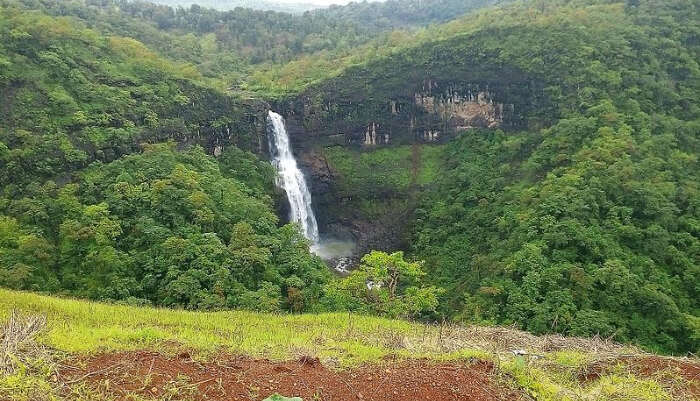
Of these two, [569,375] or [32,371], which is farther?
[569,375]

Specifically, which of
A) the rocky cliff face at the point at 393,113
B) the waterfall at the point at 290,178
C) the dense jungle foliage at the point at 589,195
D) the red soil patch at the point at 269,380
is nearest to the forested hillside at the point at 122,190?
the waterfall at the point at 290,178

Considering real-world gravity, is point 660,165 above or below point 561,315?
above

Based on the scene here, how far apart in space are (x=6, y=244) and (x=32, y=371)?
1554 cm

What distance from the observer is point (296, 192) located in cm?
3497

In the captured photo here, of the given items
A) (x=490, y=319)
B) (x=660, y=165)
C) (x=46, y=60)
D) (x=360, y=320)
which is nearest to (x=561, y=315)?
(x=490, y=319)

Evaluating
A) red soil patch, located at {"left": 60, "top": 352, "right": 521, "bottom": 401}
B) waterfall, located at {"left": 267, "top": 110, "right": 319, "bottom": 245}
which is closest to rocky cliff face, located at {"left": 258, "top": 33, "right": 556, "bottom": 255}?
waterfall, located at {"left": 267, "top": 110, "right": 319, "bottom": 245}

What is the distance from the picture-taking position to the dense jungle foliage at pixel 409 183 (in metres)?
19.2

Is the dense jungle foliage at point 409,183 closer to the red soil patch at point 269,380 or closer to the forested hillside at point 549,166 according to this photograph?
the forested hillside at point 549,166

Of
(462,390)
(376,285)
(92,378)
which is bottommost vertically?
(376,285)

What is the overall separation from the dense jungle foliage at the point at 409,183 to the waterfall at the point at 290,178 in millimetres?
1500

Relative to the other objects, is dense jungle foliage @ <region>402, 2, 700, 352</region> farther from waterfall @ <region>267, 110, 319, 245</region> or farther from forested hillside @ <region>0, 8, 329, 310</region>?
forested hillside @ <region>0, 8, 329, 310</region>

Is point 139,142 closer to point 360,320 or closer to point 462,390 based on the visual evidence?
point 360,320

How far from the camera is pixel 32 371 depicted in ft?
20.2

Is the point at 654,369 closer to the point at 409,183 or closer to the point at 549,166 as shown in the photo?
the point at 549,166
